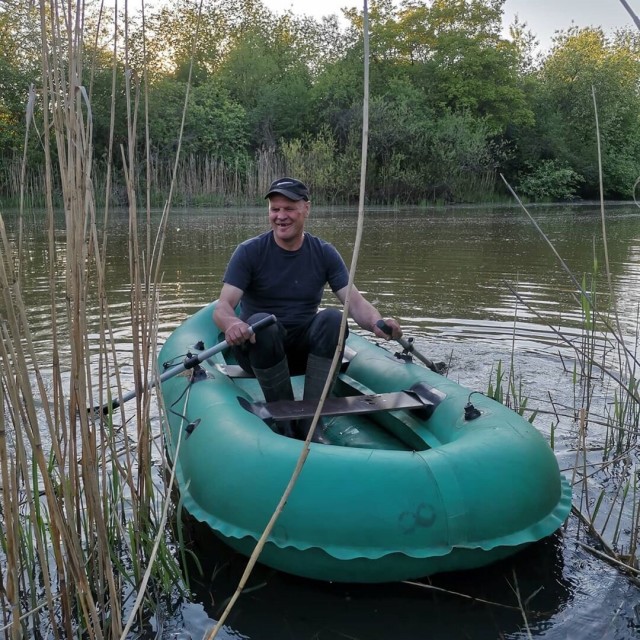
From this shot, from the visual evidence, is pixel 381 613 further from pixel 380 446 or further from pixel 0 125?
pixel 0 125

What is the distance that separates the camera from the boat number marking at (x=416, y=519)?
2080mm

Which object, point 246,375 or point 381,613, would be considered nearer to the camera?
point 381,613

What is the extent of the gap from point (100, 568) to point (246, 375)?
152 cm

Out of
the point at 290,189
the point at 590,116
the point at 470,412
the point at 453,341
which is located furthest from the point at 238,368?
the point at 590,116

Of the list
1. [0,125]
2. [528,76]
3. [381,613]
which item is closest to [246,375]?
[381,613]

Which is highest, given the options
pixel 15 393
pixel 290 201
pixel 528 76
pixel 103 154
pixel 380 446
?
pixel 528 76

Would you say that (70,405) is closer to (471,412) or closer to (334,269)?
(471,412)

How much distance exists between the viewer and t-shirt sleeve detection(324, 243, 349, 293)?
3.44m

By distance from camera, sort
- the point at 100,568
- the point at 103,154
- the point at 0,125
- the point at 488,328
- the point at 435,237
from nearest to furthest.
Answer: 1. the point at 100,568
2. the point at 488,328
3. the point at 435,237
4. the point at 0,125
5. the point at 103,154

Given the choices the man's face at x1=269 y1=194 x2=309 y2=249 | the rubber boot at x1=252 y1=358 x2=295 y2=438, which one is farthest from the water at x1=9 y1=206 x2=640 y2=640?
the man's face at x1=269 y1=194 x2=309 y2=249

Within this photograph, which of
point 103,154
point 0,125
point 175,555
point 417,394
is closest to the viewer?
point 175,555

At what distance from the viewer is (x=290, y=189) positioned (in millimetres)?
3256

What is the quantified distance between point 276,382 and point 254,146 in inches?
803

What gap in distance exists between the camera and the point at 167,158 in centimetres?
1964
